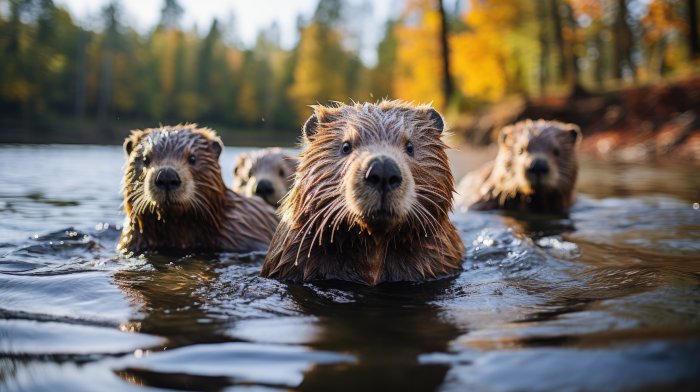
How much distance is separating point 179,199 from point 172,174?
25 cm

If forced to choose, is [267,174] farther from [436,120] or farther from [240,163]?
[436,120]

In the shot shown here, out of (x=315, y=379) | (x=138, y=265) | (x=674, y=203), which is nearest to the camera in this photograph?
(x=315, y=379)

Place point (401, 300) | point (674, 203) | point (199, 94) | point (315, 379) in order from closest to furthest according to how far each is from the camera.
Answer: point (315, 379) → point (401, 300) → point (674, 203) → point (199, 94)

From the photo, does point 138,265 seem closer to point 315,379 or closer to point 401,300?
point 401,300

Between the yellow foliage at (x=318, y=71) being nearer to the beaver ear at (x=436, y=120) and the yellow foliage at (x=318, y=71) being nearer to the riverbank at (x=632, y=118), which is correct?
the riverbank at (x=632, y=118)

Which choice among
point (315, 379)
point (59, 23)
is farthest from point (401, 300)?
point (59, 23)

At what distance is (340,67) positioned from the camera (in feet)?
173

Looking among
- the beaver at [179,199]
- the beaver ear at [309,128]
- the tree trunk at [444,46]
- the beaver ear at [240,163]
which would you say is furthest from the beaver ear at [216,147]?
the tree trunk at [444,46]

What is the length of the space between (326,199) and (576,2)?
3156 centimetres

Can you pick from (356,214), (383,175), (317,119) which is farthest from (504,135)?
(383,175)

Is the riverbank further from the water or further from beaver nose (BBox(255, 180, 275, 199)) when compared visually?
the water

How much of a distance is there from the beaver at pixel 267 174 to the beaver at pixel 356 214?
8.99 feet

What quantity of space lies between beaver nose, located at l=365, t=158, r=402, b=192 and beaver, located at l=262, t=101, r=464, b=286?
6.7 inches

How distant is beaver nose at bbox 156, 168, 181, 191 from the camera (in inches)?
214
